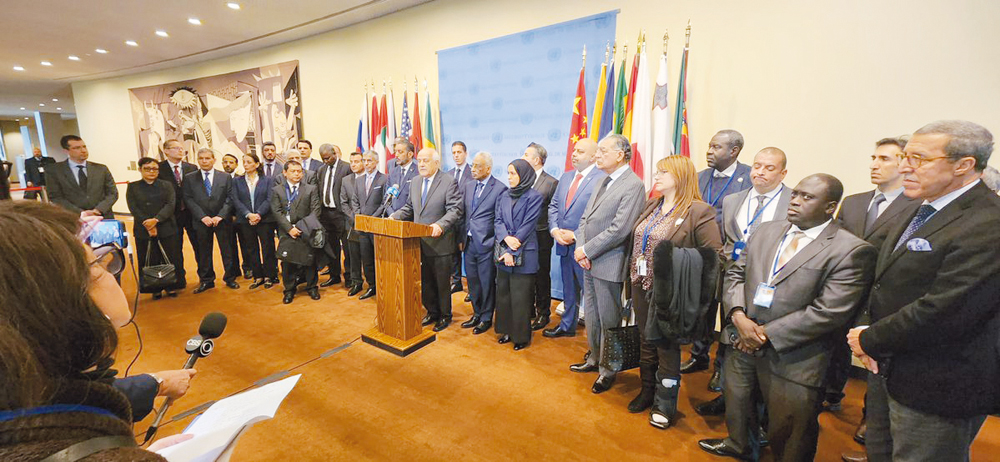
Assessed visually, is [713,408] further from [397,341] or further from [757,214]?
[397,341]

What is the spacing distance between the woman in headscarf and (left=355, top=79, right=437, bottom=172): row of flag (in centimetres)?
251

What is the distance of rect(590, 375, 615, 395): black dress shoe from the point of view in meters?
2.66

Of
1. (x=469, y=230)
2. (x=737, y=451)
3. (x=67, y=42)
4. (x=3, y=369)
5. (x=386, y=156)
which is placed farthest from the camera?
(x=67, y=42)

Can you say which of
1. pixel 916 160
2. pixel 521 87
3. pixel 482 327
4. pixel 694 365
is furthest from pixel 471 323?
pixel 916 160

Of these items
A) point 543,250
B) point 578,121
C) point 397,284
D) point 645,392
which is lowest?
point 645,392

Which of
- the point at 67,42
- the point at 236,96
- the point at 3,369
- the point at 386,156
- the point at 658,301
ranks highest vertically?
the point at 67,42

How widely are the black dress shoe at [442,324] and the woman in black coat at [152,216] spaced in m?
2.94

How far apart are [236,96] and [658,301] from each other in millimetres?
8694

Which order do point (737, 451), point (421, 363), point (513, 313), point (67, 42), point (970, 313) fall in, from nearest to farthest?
point (970, 313)
point (737, 451)
point (421, 363)
point (513, 313)
point (67, 42)

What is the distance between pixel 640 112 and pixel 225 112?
804 centimetres

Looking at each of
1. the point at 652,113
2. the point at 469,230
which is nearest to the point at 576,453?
the point at 469,230

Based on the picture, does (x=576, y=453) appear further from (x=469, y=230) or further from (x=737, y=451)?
(x=469, y=230)

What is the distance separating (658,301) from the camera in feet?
6.71

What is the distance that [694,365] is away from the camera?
9.91ft
